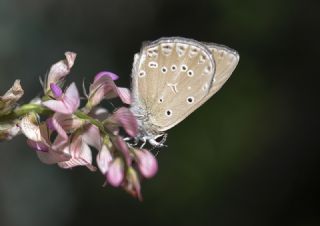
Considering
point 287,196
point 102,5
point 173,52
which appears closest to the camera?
point 173,52

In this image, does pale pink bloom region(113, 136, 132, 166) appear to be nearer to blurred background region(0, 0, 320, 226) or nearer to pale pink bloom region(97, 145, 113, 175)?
pale pink bloom region(97, 145, 113, 175)

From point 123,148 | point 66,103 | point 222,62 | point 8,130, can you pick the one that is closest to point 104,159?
point 123,148

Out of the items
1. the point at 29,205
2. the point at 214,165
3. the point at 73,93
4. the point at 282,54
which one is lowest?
the point at 29,205

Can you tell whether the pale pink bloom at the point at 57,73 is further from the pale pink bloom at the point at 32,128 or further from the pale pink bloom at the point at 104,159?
the pale pink bloom at the point at 104,159

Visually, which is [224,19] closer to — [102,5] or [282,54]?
[282,54]

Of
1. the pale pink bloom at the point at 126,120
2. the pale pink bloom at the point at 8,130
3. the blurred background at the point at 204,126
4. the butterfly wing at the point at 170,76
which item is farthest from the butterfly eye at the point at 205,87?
the blurred background at the point at 204,126

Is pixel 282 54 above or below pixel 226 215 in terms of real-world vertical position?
above

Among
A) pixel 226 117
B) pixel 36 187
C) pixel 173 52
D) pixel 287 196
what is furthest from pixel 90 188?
pixel 173 52
